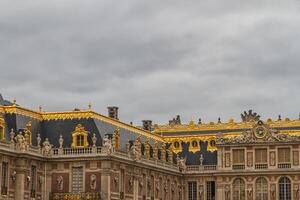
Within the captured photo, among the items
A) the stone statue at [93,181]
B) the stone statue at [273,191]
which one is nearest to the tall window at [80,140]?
the stone statue at [93,181]

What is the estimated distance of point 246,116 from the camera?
309 feet

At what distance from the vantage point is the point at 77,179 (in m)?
70.8

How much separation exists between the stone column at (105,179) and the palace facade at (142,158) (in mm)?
85

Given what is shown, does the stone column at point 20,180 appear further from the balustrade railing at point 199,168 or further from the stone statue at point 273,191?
the stone statue at point 273,191

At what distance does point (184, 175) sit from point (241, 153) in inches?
265

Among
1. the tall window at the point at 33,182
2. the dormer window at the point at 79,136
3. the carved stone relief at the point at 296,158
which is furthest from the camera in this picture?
the carved stone relief at the point at 296,158

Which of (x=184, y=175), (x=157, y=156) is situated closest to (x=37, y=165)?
(x=157, y=156)

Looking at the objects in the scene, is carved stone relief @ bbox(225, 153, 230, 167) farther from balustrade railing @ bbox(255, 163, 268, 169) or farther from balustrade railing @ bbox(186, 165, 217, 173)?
balustrade railing @ bbox(255, 163, 268, 169)

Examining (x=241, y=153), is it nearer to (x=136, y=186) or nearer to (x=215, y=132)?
(x=215, y=132)

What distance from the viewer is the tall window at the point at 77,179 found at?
232 ft

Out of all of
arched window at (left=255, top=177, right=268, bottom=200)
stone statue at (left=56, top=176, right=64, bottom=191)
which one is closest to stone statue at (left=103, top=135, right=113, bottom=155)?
stone statue at (left=56, top=176, right=64, bottom=191)

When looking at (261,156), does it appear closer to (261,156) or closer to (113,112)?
(261,156)

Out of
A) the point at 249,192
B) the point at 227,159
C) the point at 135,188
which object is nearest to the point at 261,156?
the point at 227,159

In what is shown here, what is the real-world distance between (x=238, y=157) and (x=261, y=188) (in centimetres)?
417
